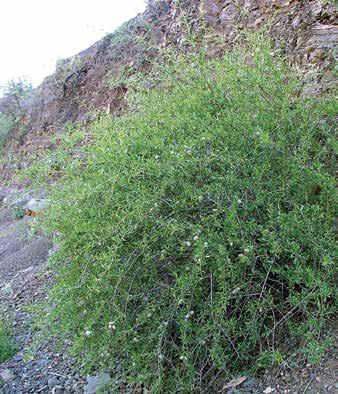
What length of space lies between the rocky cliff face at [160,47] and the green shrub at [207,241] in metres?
0.71

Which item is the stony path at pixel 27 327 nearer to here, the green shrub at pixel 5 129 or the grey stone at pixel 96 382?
the grey stone at pixel 96 382

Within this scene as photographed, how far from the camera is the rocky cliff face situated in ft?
12.0

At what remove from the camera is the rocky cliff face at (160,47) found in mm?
3673

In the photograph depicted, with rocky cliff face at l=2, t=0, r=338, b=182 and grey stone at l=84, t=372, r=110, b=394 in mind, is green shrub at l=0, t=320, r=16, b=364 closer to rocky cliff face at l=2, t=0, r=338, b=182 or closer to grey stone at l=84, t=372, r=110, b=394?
grey stone at l=84, t=372, r=110, b=394

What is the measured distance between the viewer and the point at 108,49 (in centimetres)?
743

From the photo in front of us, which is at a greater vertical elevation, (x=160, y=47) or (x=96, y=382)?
(x=160, y=47)

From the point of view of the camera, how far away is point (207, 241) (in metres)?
2.12

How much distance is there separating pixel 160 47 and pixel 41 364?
11.4 ft

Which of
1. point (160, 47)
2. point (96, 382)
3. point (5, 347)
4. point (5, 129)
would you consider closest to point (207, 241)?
point (96, 382)

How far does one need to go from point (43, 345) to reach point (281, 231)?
193cm

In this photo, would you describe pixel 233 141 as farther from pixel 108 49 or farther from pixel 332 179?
pixel 108 49

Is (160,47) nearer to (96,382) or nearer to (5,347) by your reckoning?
(5,347)

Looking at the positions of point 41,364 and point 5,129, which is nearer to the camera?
point 41,364

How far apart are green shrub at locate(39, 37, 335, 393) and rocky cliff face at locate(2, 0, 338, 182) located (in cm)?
71
